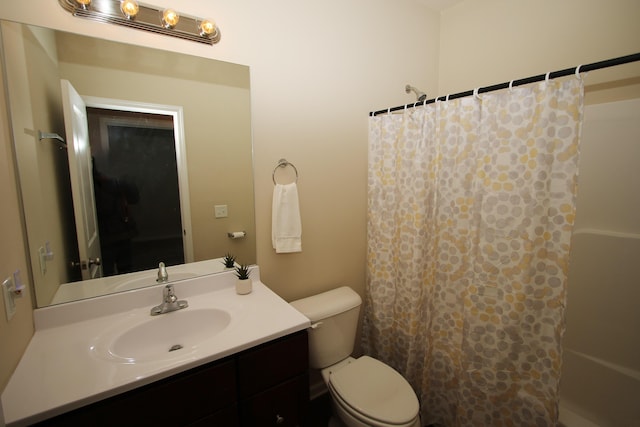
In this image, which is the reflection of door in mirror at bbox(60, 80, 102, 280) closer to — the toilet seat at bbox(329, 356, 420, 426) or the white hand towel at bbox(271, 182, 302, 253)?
the white hand towel at bbox(271, 182, 302, 253)

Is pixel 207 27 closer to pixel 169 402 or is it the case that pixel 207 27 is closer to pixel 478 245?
pixel 169 402

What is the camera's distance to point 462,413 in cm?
147

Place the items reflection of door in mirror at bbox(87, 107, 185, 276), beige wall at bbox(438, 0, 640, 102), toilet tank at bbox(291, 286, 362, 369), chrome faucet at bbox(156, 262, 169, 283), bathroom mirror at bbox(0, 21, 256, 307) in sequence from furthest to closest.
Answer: toilet tank at bbox(291, 286, 362, 369) → beige wall at bbox(438, 0, 640, 102) → chrome faucet at bbox(156, 262, 169, 283) → reflection of door in mirror at bbox(87, 107, 185, 276) → bathroom mirror at bbox(0, 21, 256, 307)

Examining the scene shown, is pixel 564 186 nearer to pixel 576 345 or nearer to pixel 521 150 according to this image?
pixel 521 150

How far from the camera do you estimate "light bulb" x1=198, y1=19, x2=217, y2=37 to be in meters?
1.25

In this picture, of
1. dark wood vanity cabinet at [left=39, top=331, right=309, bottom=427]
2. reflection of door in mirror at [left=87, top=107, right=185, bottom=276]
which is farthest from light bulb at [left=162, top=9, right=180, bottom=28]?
dark wood vanity cabinet at [left=39, top=331, right=309, bottom=427]

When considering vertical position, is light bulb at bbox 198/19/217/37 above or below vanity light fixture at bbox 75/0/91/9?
above

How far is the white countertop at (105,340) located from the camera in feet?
2.44

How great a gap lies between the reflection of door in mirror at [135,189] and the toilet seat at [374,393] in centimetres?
104

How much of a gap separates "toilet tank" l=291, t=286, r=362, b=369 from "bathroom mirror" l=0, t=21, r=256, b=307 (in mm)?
456

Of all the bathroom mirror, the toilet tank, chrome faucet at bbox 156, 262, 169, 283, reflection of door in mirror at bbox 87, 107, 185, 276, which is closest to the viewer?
the bathroom mirror

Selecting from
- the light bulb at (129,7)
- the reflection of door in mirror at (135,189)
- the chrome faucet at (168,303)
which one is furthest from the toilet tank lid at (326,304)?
the light bulb at (129,7)

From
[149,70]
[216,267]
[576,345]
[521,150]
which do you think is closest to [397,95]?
[521,150]

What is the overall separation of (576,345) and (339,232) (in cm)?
157
